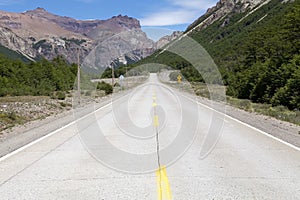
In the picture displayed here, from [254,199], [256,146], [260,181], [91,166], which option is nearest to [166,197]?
[254,199]

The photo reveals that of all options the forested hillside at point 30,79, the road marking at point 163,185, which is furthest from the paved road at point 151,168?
the forested hillside at point 30,79

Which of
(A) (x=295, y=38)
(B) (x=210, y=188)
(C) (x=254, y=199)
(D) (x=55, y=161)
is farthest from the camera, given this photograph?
(A) (x=295, y=38)

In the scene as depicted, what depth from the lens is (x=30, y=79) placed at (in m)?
62.8

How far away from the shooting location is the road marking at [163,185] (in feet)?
18.7

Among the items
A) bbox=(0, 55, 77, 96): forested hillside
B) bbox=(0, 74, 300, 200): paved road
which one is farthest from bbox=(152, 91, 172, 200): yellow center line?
bbox=(0, 55, 77, 96): forested hillside

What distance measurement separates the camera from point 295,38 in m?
36.8

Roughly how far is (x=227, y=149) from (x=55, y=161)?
4.43 metres

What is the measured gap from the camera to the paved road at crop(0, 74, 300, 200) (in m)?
5.97

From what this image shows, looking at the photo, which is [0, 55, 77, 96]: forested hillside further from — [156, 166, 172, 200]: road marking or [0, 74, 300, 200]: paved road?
[156, 166, 172, 200]: road marking

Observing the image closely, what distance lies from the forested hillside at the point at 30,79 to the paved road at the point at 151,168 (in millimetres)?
41720

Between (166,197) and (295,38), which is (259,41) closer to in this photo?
(295,38)

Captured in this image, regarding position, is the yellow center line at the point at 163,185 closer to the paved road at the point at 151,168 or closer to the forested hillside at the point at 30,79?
the paved road at the point at 151,168

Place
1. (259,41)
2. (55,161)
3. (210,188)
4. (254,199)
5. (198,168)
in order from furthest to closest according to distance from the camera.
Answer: (259,41) < (55,161) < (198,168) < (210,188) < (254,199)

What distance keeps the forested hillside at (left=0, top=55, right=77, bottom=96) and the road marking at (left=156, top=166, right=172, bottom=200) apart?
45.0 m
